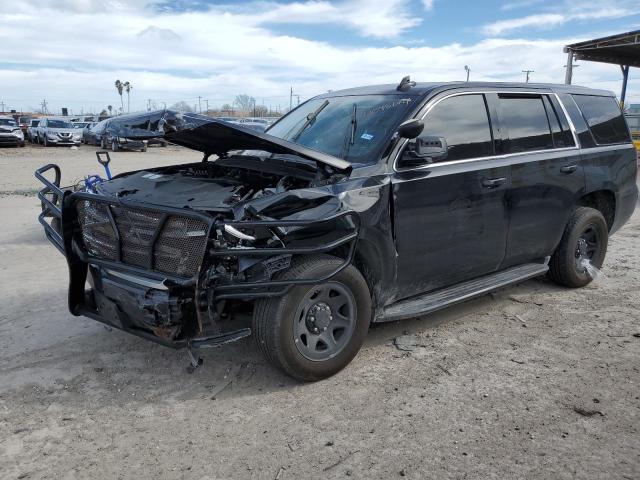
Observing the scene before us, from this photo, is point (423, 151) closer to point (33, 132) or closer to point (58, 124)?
point (58, 124)

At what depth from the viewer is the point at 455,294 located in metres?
4.41

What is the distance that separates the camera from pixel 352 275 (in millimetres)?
3688

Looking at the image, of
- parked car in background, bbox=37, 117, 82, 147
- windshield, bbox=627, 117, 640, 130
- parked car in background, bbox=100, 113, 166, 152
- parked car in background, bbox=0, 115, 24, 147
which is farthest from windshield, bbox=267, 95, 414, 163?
parked car in background, bbox=37, 117, 82, 147

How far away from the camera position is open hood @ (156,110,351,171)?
3627 millimetres

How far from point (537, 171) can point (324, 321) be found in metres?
2.49

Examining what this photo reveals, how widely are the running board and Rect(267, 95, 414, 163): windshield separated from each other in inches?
43.9

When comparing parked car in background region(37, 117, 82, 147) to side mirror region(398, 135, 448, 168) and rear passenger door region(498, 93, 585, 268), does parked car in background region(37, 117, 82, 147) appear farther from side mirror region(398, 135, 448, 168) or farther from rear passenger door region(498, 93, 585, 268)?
side mirror region(398, 135, 448, 168)

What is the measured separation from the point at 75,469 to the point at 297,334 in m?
1.43

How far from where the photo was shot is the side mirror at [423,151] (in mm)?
3865

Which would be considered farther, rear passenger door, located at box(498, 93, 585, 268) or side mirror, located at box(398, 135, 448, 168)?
rear passenger door, located at box(498, 93, 585, 268)

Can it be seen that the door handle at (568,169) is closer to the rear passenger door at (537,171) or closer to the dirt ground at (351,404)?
the rear passenger door at (537,171)

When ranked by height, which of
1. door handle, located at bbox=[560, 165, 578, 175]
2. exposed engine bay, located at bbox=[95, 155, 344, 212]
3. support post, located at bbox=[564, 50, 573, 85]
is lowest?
exposed engine bay, located at bbox=[95, 155, 344, 212]

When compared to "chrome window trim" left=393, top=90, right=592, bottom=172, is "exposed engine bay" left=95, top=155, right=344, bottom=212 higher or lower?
lower

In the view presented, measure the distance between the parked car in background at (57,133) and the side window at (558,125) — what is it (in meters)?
31.1
